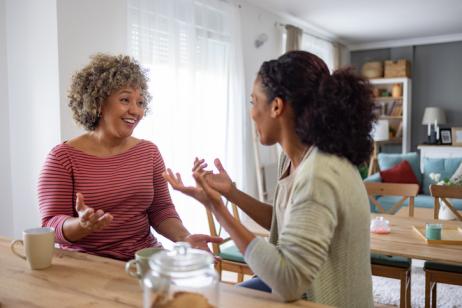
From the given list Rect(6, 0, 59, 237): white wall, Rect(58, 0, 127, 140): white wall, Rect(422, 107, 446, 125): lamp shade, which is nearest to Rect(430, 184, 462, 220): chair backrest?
Rect(58, 0, 127, 140): white wall

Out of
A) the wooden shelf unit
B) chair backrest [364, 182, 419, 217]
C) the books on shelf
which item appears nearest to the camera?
chair backrest [364, 182, 419, 217]

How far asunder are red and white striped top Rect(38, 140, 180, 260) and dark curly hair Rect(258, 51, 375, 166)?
0.75 meters

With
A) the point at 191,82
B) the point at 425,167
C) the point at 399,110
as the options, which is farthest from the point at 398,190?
the point at 399,110

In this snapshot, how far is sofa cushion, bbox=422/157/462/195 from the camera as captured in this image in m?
5.14

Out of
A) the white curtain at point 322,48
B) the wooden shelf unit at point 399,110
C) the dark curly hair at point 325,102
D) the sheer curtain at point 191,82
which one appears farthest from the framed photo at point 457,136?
the dark curly hair at point 325,102

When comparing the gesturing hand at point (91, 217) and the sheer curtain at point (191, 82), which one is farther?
the sheer curtain at point (191, 82)

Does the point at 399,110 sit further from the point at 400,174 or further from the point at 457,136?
the point at 400,174

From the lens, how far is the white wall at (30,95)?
8.73 feet

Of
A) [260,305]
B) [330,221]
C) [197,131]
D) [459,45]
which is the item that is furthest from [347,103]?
[459,45]

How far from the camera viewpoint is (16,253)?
49.2 inches

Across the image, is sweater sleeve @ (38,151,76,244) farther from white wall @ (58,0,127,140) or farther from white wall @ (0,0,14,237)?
white wall @ (0,0,14,237)

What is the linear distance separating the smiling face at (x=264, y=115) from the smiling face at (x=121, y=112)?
66cm

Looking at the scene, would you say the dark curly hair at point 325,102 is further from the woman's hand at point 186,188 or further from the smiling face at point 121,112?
the smiling face at point 121,112

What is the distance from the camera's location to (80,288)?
3.52 feet
